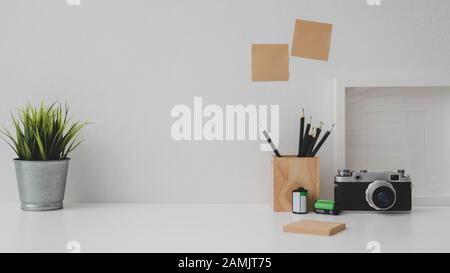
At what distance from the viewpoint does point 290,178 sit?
1217 millimetres

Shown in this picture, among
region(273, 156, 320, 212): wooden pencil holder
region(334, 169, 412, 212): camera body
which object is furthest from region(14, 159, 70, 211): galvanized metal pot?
region(334, 169, 412, 212): camera body

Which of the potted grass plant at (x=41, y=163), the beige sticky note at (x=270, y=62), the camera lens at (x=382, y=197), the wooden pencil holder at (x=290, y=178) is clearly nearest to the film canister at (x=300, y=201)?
the wooden pencil holder at (x=290, y=178)

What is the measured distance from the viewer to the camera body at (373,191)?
116 centimetres

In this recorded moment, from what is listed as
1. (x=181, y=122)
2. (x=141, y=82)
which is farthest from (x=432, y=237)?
(x=141, y=82)

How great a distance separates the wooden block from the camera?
95 cm

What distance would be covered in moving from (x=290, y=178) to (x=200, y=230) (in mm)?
304

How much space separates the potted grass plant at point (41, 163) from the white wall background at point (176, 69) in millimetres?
115

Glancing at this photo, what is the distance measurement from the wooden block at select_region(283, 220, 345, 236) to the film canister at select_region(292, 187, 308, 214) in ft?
0.58

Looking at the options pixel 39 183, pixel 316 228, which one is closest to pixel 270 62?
pixel 316 228

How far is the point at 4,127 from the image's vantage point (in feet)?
4.46

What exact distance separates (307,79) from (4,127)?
2.63ft

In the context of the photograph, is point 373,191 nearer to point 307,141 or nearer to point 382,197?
point 382,197
